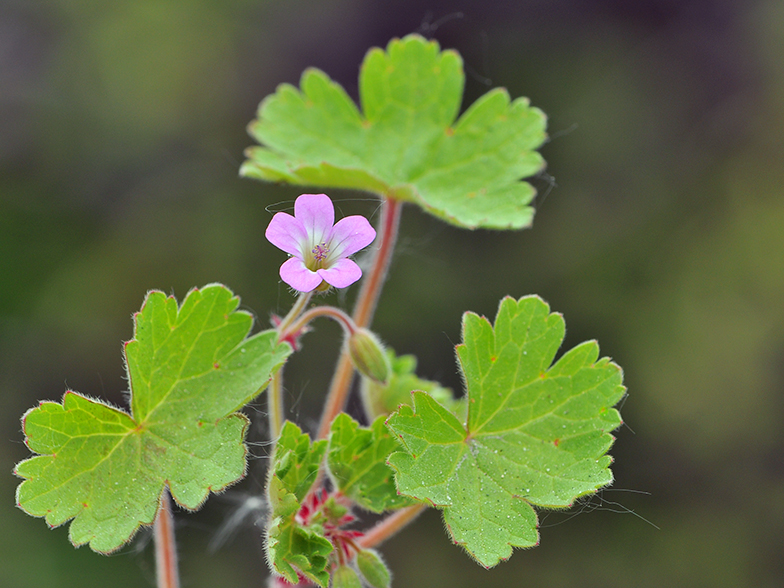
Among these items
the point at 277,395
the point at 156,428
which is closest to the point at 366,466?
the point at 277,395

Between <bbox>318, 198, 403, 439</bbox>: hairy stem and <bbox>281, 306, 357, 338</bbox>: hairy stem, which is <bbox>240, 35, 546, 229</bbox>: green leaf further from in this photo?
<bbox>281, 306, 357, 338</bbox>: hairy stem

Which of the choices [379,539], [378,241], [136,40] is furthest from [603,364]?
[136,40]

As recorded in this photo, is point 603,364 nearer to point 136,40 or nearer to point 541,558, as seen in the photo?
point 541,558

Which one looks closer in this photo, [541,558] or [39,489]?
[39,489]

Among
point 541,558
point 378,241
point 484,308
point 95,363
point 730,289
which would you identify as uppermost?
point 378,241

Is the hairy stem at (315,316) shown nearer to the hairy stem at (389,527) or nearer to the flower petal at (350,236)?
the flower petal at (350,236)

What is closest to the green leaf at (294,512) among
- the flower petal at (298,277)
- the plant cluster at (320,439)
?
the plant cluster at (320,439)
